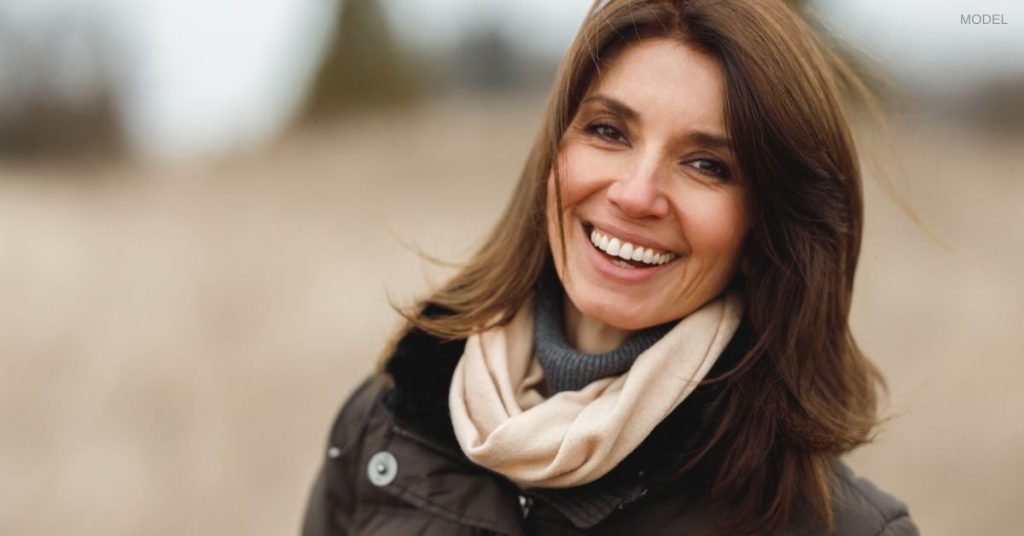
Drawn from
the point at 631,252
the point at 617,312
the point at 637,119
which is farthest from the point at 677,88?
the point at 617,312

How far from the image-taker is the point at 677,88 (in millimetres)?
1831

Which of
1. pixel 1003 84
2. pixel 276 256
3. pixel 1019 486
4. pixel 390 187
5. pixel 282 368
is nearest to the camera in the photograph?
pixel 1019 486

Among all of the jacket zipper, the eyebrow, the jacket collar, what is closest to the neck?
the jacket collar

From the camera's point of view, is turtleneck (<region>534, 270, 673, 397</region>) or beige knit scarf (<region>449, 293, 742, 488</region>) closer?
beige knit scarf (<region>449, 293, 742, 488</region>)

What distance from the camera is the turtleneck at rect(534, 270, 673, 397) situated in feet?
6.60

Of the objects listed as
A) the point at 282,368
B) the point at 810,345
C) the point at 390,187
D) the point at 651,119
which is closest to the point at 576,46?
the point at 651,119

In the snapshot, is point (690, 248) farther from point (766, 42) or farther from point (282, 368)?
point (282, 368)

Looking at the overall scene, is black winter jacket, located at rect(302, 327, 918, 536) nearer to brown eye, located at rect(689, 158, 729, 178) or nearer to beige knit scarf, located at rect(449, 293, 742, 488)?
beige knit scarf, located at rect(449, 293, 742, 488)

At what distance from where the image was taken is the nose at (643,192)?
1.82 m

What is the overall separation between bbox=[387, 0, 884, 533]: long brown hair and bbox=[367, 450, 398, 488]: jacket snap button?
2.15 feet

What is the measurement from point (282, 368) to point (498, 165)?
23.5 feet

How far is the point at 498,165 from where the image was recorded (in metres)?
13.7

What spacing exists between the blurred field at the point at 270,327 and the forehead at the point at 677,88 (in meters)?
0.71

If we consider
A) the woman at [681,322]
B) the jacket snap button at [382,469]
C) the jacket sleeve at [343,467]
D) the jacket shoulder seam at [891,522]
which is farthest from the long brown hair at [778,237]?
the jacket sleeve at [343,467]
